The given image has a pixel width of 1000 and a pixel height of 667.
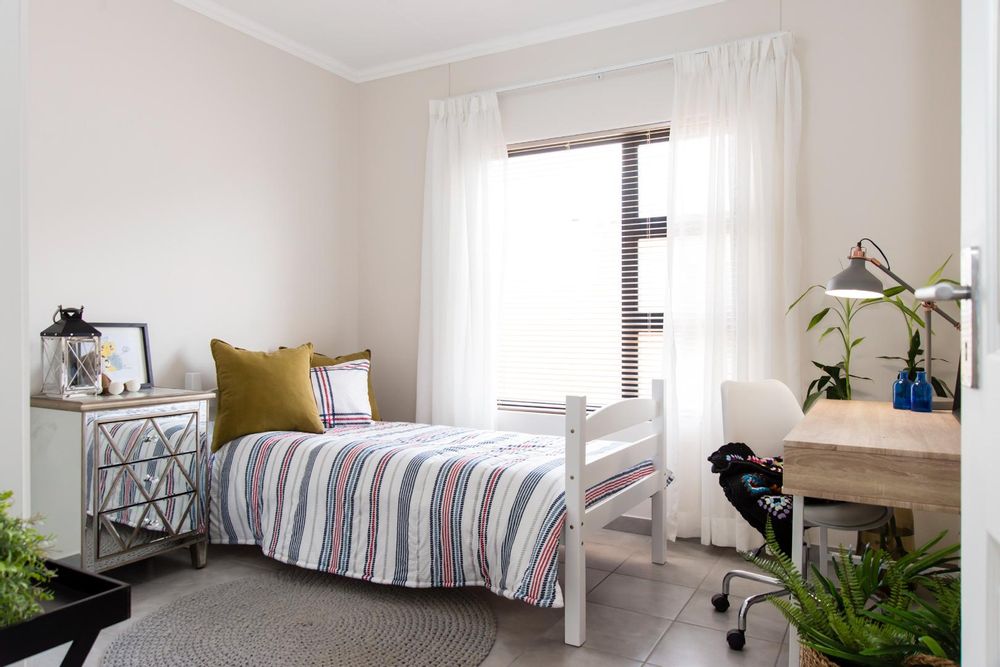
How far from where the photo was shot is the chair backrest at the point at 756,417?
276 centimetres

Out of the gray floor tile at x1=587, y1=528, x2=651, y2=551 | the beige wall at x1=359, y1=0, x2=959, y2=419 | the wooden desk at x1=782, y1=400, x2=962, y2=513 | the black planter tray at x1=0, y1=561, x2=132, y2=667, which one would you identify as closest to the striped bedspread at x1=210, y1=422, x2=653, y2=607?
the gray floor tile at x1=587, y1=528, x2=651, y2=551

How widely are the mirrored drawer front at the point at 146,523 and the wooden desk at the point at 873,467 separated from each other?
2.31 metres

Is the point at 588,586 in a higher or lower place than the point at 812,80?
lower

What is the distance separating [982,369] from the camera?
2.49 feet

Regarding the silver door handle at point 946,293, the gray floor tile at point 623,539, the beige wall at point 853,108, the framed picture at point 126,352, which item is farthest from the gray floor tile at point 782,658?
the framed picture at point 126,352

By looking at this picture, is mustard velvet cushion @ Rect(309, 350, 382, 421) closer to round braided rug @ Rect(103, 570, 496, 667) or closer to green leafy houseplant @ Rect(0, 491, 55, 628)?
round braided rug @ Rect(103, 570, 496, 667)

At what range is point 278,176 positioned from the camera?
3941mm

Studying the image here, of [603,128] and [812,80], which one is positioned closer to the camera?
[812,80]

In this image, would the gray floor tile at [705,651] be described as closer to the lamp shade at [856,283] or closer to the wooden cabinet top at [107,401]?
the lamp shade at [856,283]

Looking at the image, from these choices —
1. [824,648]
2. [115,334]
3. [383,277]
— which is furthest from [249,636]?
[383,277]

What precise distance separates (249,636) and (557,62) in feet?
10.2

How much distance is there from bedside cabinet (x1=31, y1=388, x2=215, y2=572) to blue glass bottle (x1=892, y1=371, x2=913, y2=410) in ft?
8.98

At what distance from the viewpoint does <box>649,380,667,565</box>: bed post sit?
10.2 feet

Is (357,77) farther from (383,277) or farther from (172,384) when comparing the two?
(172,384)
